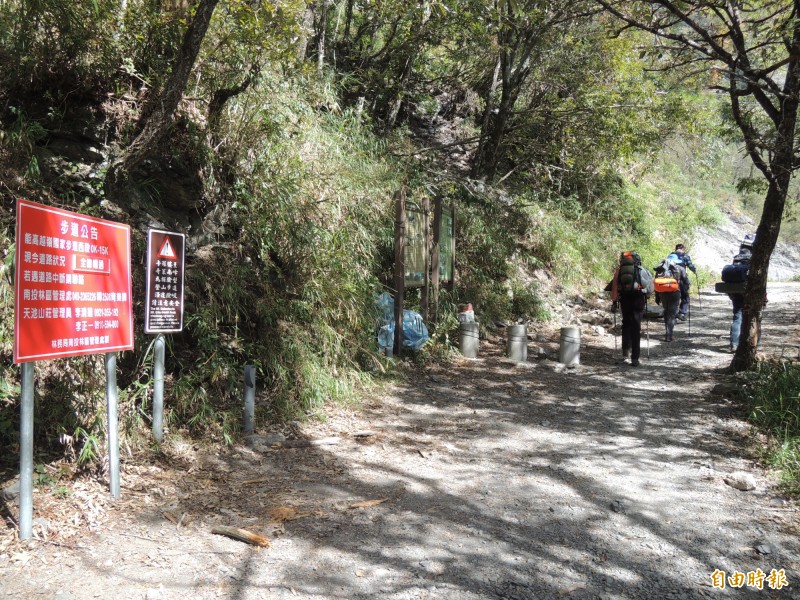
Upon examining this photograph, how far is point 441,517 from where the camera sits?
4.17m

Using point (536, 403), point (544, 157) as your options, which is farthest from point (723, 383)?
point (544, 157)

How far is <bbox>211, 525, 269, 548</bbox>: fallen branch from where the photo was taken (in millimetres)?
3678

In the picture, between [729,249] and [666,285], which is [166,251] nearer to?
[666,285]

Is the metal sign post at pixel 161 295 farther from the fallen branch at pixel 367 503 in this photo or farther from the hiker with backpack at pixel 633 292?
the hiker with backpack at pixel 633 292

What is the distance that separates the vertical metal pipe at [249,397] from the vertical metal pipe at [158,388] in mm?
828

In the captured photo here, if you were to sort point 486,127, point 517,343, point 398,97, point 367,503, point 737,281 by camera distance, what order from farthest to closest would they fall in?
1. point 486,127
2. point 398,97
3. point 737,281
4. point 517,343
5. point 367,503

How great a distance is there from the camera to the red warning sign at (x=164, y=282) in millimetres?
4762

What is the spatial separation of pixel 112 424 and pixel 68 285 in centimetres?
103

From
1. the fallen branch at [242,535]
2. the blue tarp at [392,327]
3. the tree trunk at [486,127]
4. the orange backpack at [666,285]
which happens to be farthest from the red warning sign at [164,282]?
the tree trunk at [486,127]

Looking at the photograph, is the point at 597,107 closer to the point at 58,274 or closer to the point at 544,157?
the point at 544,157

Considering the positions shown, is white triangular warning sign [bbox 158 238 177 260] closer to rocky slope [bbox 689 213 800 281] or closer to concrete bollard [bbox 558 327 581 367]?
concrete bollard [bbox 558 327 581 367]

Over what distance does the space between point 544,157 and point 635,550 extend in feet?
47.1

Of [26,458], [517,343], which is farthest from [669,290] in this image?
[26,458]

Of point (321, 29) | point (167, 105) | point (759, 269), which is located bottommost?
point (759, 269)
